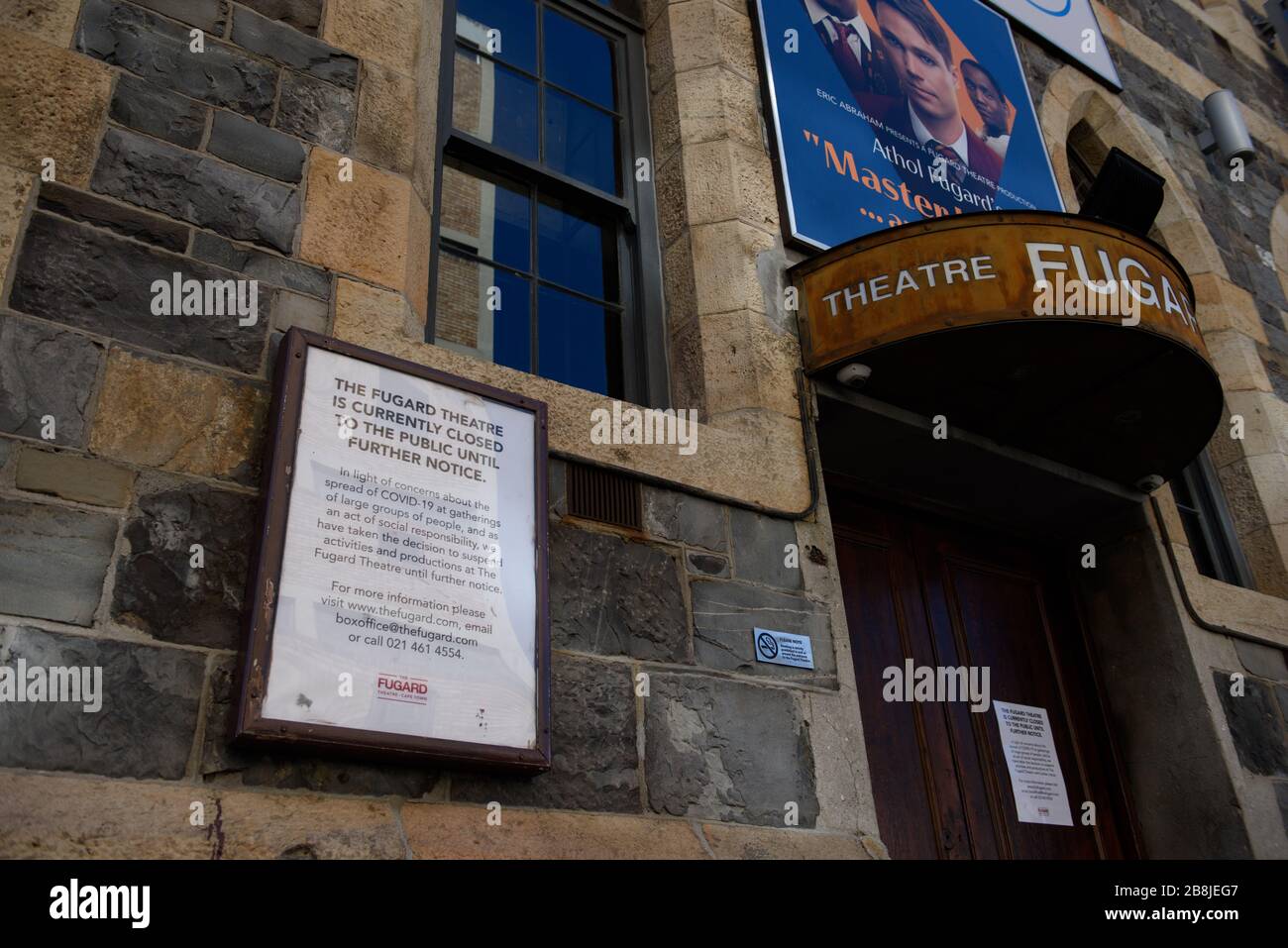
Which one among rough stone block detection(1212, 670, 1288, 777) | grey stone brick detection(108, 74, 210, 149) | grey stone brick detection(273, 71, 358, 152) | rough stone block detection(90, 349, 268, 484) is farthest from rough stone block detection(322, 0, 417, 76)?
rough stone block detection(1212, 670, 1288, 777)

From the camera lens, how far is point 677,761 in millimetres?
3391

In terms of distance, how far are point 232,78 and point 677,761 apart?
8.48 ft

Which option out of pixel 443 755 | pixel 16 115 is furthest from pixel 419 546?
pixel 16 115

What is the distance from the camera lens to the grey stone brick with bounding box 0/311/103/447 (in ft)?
9.11

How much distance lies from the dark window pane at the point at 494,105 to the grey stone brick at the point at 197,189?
1387 mm

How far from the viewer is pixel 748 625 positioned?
3775 mm

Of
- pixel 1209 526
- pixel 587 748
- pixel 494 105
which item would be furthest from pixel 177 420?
pixel 1209 526

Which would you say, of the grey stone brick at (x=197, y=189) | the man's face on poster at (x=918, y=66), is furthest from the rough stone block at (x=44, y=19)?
the man's face on poster at (x=918, y=66)

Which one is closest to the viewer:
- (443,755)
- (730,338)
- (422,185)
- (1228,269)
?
(443,755)

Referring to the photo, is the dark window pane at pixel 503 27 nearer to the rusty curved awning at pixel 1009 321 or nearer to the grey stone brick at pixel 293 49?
the grey stone brick at pixel 293 49

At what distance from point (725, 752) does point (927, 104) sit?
4.07 metres

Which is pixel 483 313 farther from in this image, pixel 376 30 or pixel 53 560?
pixel 53 560

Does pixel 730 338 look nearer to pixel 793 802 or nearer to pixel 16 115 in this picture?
pixel 793 802

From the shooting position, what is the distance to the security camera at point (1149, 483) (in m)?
5.51
